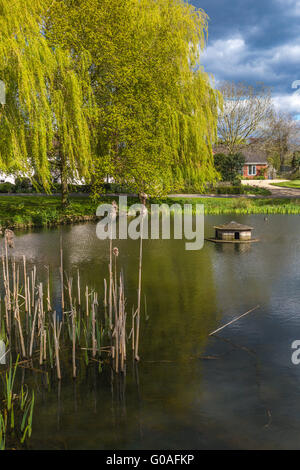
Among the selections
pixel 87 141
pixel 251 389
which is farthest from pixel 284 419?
pixel 87 141

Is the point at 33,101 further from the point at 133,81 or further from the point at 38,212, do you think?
the point at 133,81

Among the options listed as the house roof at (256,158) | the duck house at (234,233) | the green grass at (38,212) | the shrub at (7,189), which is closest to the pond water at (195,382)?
the duck house at (234,233)

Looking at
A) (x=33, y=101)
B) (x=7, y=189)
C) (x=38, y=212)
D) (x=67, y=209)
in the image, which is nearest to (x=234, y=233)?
(x=33, y=101)

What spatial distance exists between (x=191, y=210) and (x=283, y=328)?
90.1 ft

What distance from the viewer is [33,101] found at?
21.0 metres

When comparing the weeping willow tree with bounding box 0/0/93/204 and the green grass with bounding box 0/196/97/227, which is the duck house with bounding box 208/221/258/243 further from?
the green grass with bounding box 0/196/97/227

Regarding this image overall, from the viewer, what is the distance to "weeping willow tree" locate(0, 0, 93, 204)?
20344 millimetres

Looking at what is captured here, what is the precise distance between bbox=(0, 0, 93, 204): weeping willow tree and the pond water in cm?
1072

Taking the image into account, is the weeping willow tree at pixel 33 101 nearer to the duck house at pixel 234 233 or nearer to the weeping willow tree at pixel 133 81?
the weeping willow tree at pixel 133 81

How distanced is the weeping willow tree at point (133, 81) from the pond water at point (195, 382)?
16.5 meters

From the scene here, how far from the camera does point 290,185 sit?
214ft

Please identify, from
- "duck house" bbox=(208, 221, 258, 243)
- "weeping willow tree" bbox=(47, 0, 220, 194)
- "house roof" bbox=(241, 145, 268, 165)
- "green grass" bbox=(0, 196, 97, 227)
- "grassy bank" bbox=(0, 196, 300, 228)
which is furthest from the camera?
"house roof" bbox=(241, 145, 268, 165)

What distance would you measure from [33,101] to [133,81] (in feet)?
29.6

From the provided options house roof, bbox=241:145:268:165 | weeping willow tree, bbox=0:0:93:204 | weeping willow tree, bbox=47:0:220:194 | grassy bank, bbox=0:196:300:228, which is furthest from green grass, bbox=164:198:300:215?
house roof, bbox=241:145:268:165
